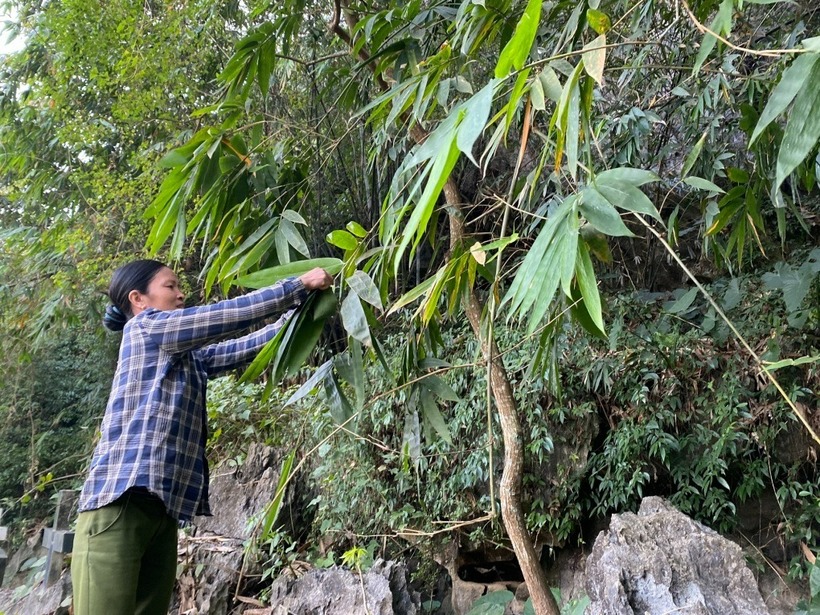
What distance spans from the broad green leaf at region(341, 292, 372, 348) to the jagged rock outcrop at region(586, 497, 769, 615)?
93 cm

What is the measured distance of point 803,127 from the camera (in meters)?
0.74

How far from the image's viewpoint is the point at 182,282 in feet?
12.6

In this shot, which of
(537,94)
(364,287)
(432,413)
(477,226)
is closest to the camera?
(537,94)

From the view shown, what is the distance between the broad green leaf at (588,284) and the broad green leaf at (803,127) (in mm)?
257

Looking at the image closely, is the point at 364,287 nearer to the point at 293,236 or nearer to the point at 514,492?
the point at 293,236

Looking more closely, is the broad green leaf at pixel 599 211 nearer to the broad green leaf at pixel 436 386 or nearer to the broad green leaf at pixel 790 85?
the broad green leaf at pixel 790 85

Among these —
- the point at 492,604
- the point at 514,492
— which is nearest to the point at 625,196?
the point at 514,492

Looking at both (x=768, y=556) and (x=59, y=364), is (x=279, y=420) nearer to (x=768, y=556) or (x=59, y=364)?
(x=768, y=556)

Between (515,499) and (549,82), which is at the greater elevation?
(549,82)

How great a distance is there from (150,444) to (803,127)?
55.9 inches

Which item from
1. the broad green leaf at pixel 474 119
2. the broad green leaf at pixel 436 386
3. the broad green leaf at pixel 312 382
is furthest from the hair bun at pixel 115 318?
the broad green leaf at pixel 474 119

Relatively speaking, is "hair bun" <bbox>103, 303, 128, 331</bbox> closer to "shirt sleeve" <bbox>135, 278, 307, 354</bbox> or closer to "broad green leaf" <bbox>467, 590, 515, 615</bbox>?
"shirt sleeve" <bbox>135, 278, 307, 354</bbox>

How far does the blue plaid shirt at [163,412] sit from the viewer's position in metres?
1.41

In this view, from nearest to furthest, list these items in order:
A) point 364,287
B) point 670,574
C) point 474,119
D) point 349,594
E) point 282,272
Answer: point 474,119 → point 364,287 → point 282,272 → point 670,574 → point 349,594
